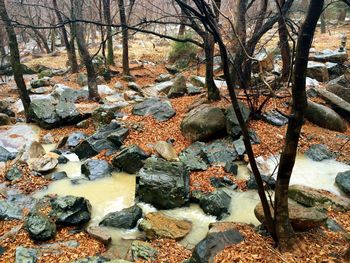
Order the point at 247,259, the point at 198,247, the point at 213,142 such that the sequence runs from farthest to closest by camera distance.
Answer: the point at 213,142
the point at 198,247
the point at 247,259

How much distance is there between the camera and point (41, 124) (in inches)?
425

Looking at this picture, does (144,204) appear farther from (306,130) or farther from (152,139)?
(306,130)

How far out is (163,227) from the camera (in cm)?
558

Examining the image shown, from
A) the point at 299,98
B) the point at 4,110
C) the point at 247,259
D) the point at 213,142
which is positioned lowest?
the point at 4,110

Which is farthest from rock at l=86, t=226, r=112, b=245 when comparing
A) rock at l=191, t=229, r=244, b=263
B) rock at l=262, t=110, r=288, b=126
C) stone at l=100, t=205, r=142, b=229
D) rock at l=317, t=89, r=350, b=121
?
rock at l=317, t=89, r=350, b=121

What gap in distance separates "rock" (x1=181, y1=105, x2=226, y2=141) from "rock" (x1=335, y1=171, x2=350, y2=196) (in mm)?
3149

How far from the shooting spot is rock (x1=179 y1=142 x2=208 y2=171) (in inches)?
302

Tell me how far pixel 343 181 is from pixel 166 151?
3.90m

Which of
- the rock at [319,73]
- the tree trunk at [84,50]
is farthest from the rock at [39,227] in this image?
the rock at [319,73]

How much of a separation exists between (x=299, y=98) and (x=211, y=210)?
10.7ft

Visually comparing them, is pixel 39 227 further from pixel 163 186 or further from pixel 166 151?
pixel 166 151

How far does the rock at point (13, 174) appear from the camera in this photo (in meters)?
7.35

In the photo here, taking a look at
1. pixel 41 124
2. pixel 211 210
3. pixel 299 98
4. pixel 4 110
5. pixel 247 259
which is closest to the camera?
pixel 299 98

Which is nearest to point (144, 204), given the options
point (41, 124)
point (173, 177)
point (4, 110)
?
point (173, 177)
